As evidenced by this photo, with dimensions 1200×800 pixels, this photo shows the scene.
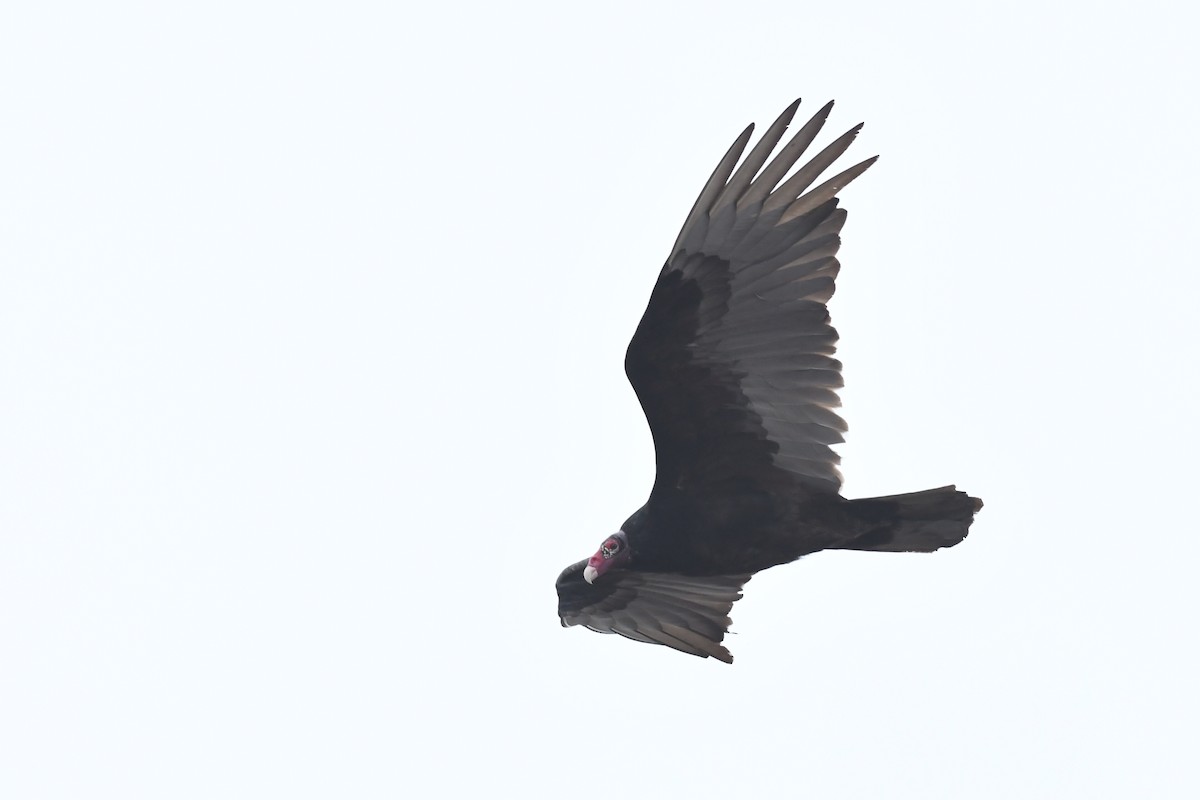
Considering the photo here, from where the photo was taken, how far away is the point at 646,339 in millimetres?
9922

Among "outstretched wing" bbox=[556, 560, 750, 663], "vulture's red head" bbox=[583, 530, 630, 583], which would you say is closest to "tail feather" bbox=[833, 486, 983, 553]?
"outstretched wing" bbox=[556, 560, 750, 663]

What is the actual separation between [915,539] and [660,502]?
4.92 feet

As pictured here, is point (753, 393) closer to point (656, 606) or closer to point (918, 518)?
point (918, 518)

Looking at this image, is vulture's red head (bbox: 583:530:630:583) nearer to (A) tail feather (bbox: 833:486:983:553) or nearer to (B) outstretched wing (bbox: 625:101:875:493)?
(B) outstretched wing (bbox: 625:101:875:493)

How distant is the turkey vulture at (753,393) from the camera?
973 centimetres

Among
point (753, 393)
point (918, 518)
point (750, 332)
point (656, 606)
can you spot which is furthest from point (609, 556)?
point (918, 518)

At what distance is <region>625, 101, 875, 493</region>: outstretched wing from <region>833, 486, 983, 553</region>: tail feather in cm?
28

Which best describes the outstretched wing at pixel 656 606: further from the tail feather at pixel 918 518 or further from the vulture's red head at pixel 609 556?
the tail feather at pixel 918 518

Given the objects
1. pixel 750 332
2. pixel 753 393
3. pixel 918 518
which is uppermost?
pixel 750 332

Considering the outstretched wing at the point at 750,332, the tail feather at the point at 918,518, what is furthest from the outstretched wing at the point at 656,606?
the tail feather at the point at 918,518

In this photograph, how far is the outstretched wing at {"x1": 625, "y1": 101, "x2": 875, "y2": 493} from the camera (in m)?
9.70

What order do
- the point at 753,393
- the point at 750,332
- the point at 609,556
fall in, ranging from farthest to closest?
the point at 609,556 < the point at 753,393 < the point at 750,332

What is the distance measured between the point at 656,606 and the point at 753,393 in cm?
199

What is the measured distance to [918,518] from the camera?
10.1m
